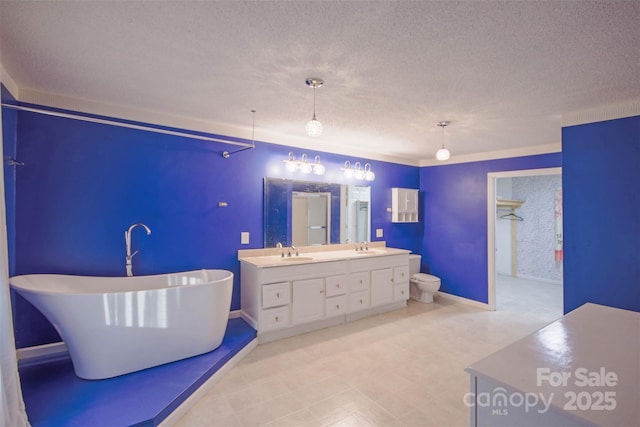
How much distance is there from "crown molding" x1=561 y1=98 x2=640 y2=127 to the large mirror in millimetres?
2567

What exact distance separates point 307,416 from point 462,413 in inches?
41.8

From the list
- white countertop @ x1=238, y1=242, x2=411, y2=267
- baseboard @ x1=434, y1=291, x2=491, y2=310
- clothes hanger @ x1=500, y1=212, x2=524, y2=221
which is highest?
clothes hanger @ x1=500, y1=212, x2=524, y2=221

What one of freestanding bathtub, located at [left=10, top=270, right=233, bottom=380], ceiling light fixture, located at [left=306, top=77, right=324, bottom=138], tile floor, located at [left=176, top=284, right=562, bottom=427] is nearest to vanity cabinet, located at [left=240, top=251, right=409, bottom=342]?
tile floor, located at [left=176, top=284, right=562, bottom=427]

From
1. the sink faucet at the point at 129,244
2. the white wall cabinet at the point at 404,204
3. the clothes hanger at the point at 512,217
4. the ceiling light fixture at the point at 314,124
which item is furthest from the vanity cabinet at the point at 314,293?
the clothes hanger at the point at 512,217

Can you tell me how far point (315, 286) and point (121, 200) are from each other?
2147mm

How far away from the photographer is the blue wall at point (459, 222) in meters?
4.59

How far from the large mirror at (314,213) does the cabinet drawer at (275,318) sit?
861 mm

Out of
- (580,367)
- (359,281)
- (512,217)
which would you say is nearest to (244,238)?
(359,281)

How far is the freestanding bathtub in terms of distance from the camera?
2129 mm

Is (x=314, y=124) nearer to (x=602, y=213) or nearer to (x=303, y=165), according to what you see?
(x=303, y=165)

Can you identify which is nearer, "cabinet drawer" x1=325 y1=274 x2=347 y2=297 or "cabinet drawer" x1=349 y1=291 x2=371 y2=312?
"cabinet drawer" x1=325 y1=274 x2=347 y2=297

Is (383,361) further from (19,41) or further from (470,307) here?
(19,41)

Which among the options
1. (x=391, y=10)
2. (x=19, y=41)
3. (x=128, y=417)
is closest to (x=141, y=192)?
(x=19, y=41)

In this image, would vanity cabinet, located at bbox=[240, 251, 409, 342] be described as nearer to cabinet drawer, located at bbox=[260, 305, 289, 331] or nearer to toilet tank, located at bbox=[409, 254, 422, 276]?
cabinet drawer, located at bbox=[260, 305, 289, 331]
